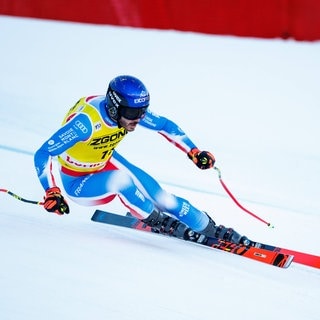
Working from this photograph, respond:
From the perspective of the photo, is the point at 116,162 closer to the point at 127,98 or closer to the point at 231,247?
the point at 127,98

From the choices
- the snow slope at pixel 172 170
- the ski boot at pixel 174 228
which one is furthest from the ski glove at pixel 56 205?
the ski boot at pixel 174 228

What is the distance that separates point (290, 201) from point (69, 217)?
1533mm

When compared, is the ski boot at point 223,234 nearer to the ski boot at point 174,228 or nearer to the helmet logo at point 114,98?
the ski boot at point 174,228

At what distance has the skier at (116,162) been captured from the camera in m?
3.37

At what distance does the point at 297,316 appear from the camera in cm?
259

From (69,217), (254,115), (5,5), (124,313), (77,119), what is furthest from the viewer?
(5,5)

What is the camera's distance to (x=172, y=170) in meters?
5.08

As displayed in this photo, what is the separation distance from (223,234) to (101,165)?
0.80 meters

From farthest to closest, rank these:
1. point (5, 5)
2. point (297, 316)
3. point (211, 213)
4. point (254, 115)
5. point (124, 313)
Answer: point (5, 5), point (254, 115), point (211, 213), point (297, 316), point (124, 313)

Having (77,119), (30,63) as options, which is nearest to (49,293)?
(77,119)

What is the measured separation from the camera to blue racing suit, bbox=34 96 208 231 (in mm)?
3422

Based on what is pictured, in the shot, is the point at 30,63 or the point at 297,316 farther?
the point at 30,63

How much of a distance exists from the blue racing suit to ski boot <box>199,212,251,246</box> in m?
0.04

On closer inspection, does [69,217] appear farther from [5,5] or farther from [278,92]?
[5,5]
